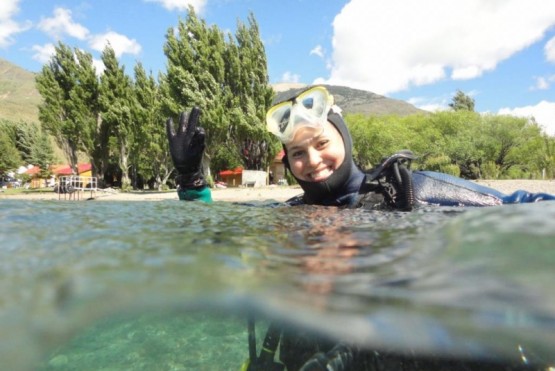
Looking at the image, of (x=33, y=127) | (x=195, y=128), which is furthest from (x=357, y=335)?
(x=33, y=127)

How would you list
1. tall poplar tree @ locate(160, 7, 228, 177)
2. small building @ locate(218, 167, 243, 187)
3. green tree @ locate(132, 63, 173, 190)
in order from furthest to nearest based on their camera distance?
small building @ locate(218, 167, 243, 187) < green tree @ locate(132, 63, 173, 190) < tall poplar tree @ locate(160, 7, 228, 177)

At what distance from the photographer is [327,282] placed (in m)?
1.19

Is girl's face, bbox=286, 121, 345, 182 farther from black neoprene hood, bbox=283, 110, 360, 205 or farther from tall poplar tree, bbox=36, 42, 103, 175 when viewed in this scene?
tall poplar tree, bbox=36, 42, 103, 175

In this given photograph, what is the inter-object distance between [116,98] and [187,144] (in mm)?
24721

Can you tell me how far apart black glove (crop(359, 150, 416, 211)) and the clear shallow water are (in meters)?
0.53

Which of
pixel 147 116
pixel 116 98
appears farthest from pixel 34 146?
pixel 147 116

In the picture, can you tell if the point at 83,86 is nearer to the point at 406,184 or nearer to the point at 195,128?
the point at 195,128

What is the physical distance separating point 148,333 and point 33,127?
52598 millimetres

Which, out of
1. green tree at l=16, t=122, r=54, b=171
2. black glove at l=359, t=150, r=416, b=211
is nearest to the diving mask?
black glove at l=359, t=150, r=416, b=211

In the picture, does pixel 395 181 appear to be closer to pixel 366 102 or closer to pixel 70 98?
pixel 70 98

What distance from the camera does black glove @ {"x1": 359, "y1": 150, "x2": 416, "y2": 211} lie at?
93.7 inches

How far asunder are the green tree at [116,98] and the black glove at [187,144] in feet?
77.6

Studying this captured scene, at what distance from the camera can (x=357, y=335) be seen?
1317mm

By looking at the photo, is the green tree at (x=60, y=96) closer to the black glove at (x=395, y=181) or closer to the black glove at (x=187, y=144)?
the black glove at (x=187, y=144)
